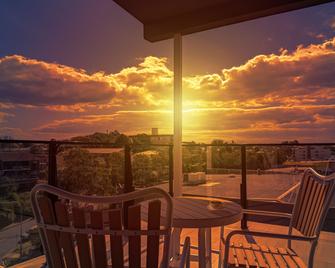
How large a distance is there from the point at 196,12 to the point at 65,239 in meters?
2.98

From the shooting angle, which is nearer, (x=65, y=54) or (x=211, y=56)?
(x=211, y=56)

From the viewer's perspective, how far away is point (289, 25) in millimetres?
6156

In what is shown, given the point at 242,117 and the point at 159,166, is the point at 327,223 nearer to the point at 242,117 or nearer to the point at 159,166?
the point at 159,166

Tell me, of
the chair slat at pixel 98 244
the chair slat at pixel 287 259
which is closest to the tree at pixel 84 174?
the chair slat at pixel 287 259

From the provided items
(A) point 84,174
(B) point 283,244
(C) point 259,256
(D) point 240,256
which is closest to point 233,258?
(D) point 240,256

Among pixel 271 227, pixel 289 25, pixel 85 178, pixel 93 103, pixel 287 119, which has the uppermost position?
pixel 289 25

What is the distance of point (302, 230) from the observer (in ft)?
6.85

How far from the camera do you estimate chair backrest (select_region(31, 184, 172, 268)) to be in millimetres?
988

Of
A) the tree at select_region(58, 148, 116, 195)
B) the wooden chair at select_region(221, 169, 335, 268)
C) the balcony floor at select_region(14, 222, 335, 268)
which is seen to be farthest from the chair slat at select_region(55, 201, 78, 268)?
the tree at select_region(58, 148, 116, 195)

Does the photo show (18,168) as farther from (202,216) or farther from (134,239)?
(134,239)

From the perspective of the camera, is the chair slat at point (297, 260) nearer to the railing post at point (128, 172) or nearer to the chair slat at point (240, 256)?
the chair slat at point (240, 256)

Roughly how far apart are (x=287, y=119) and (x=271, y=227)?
9.68ft

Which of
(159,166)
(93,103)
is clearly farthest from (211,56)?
(93,103)

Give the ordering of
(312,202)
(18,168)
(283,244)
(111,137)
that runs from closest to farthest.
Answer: (312,202) < (18,168) < (283,244) < (111,137)
